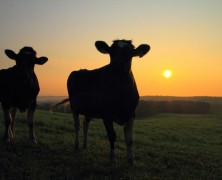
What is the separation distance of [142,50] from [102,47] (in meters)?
1.34

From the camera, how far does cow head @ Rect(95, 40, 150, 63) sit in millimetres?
10398

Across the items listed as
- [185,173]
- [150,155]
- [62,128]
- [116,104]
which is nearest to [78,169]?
[116,104]

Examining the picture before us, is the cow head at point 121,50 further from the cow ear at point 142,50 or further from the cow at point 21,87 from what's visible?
the cow at point 21,87

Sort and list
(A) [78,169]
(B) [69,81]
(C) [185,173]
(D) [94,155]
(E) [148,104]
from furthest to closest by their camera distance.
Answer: (E) [148,104] < (B) [69,81] < (D) [94,155] < (C) [185,173] < (A) [78,169]

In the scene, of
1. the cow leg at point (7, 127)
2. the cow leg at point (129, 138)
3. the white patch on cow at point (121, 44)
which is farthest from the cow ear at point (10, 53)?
the cow leg at point (129, 138)

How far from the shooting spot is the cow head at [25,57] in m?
12.9

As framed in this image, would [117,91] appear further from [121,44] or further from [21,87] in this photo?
[21,87]

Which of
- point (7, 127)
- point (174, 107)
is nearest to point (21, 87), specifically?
point (7, 127)

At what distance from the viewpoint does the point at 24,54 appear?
12977 millimetres

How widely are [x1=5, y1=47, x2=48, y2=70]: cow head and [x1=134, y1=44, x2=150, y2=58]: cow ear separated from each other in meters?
4.41

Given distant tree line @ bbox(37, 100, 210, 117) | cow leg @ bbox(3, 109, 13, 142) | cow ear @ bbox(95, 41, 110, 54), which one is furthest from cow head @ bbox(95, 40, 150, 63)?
distant tree line @ bbox(37, 100, 210, 117)

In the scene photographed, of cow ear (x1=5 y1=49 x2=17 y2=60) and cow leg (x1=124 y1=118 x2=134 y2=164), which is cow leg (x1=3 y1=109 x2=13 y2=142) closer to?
cow ear (x1=5 y1=49 x2=17 y2=60)

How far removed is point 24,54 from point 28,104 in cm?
196

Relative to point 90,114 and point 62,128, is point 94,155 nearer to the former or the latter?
point 90,114
